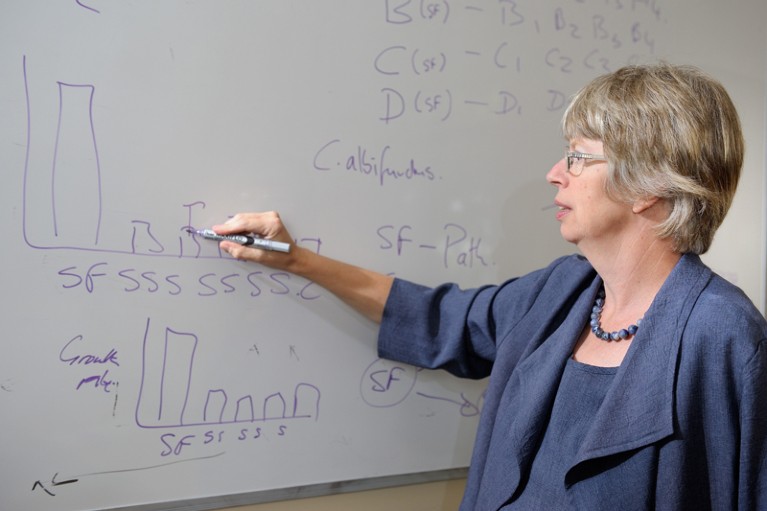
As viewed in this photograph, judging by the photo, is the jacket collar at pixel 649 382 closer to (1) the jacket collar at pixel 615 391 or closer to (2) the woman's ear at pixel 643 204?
(1) the jacket collar at pixel 615 391

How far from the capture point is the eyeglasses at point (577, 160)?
91cm

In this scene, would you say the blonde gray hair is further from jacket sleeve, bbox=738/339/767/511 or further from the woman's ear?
jacket sleeve, bbox=738/339/767/511

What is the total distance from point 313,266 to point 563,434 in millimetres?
457

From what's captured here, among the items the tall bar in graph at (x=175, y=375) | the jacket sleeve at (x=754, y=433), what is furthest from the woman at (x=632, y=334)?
the tall bar in graph at (x=175, y=375)

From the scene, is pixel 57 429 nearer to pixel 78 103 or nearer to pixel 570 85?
pixel 78 103

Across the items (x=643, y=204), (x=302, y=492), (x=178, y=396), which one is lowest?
(x=302, y=492)

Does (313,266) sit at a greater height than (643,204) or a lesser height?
lesser

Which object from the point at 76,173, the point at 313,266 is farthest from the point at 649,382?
the point at 76,173

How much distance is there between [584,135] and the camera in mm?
→ 924

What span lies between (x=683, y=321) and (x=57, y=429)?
898 millimetres

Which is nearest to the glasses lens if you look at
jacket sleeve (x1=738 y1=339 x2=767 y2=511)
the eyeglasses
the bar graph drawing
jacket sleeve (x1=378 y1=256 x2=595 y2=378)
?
the eyeglasses

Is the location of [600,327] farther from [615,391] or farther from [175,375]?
[175,375]

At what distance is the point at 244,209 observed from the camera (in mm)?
1002

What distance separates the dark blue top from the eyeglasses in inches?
11.1
